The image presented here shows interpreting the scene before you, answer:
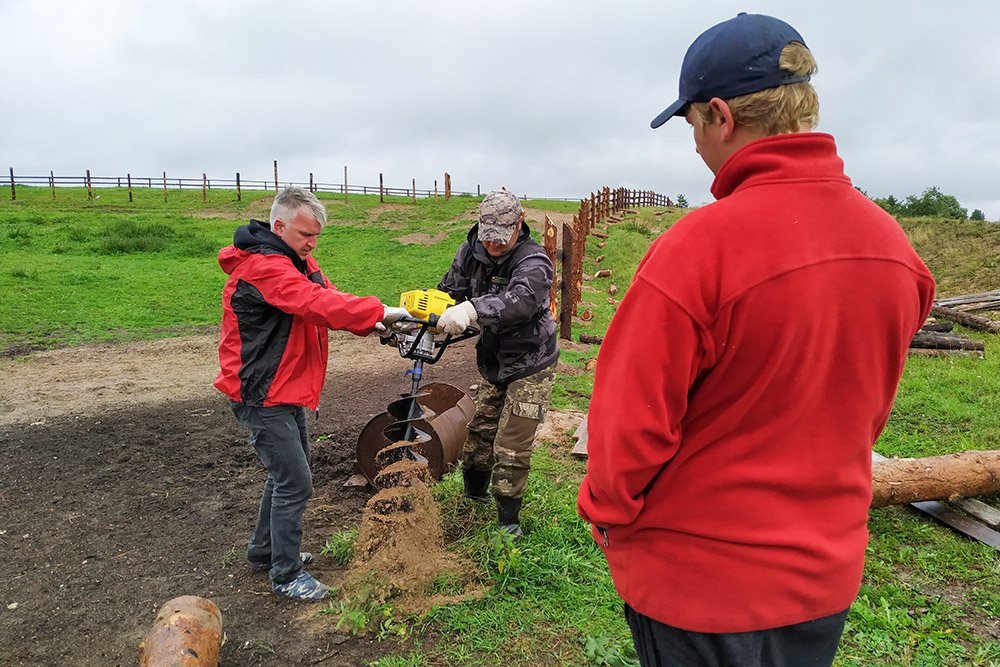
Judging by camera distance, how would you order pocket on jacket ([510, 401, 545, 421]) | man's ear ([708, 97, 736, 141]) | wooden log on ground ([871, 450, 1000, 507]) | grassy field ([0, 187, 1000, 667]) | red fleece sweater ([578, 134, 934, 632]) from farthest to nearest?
wooden log on ground ([871, 450, 1000, 507])
pocket on jacket ([510, 401, 545, 421])
grassy field ([0, 187, 1000, 667])
man's ear ([708, 97, 736, 141])
red fleece sweater ([578, 134, 934, 632])

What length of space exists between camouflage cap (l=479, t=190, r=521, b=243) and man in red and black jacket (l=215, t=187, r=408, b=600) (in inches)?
26.3

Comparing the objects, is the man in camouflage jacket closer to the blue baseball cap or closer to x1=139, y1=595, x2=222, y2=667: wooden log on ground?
x1=139, y1=595, x2=222, y2=667: wooden log on ground

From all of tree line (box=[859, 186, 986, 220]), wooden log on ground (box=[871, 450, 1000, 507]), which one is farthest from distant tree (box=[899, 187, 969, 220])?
wooden log on ground (box=[871, 450, 1000, 507])

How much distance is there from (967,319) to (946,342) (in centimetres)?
250

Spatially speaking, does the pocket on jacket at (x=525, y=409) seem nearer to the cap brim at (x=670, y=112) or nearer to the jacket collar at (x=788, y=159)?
the cap brim at (x=670, y=112)

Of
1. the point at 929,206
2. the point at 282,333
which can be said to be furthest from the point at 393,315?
the point at 929,206

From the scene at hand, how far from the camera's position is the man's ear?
1.32m

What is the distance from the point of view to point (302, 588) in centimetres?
354

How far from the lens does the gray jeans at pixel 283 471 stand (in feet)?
11.0

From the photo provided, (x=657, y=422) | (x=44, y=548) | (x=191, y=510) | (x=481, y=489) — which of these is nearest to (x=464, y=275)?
(x=481, y=489)

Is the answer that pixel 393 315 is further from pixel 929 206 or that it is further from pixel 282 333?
pixel 929 206

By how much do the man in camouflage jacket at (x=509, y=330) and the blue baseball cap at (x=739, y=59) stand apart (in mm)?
2155

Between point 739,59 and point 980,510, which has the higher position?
point 739,59

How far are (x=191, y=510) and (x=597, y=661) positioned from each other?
10.2ft
